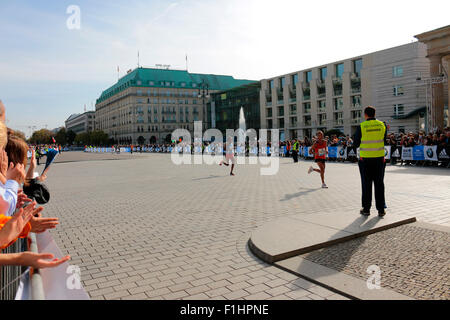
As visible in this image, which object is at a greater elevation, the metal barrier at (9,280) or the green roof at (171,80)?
the green roof at (171,80)

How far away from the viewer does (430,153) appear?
18312 mm

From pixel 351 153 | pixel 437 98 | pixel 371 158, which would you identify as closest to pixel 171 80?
pixel 437 98

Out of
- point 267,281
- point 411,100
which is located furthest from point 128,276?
point 411,100

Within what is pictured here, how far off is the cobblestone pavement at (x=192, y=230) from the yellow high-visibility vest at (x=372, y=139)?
1234 mm

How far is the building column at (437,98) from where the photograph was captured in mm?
34266

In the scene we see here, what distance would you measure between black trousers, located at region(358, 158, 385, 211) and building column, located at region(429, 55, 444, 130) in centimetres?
3236

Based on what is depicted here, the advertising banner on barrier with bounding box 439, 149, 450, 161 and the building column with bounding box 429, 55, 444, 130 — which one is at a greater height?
the building column with bounding box 429, 55, 444, 130

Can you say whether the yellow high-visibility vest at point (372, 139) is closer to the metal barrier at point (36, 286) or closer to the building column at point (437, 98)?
the metal barrier at point (36, 286)

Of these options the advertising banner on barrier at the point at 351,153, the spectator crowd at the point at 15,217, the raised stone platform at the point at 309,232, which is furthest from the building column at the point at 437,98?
the spectator crowd at the point at 15,217

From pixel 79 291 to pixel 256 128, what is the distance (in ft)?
264

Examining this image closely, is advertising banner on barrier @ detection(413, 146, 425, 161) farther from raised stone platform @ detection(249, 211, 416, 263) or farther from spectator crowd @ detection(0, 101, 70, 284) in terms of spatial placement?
spectator crowd @ detection(0, 101, 70, 284)

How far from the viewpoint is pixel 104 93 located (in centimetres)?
14325

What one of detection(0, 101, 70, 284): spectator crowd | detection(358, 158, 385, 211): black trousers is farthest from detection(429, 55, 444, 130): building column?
detection(0, 101, 70, 284): spectator crowd

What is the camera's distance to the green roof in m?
110
